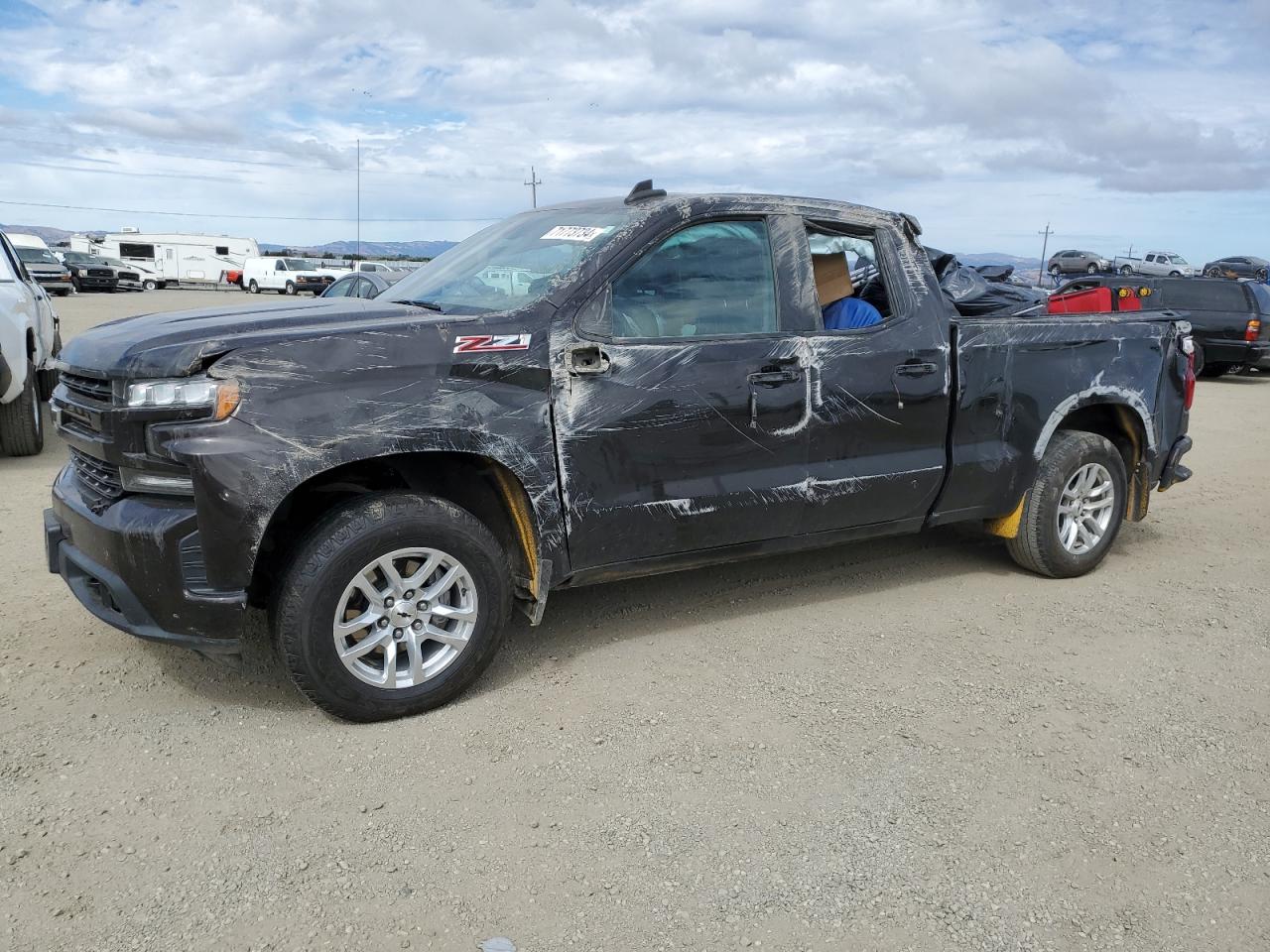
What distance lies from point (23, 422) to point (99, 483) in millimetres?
5011

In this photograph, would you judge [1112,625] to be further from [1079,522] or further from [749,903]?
[749,903]

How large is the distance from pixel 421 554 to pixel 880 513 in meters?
2.11

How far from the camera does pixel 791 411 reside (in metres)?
4.27

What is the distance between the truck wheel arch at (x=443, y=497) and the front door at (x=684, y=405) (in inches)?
6.7

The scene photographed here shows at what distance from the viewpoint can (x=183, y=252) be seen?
56.2 meters

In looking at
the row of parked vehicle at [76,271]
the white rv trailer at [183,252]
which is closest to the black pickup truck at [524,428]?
the row of parked vehicle at [76,271]

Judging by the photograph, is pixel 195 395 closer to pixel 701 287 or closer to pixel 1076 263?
pixel 701 287

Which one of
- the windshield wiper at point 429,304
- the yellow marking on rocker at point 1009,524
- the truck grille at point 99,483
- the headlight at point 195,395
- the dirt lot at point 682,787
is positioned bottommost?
the dirt lot at point 682,787

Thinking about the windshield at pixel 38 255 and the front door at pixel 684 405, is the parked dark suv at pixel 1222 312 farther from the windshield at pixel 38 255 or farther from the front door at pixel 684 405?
the windshield at pixel 38 255

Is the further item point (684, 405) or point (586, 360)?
point (684, 405)

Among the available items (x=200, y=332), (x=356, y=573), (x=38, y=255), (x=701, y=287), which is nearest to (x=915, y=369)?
(x=701, y=287)

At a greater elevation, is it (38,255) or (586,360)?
(38,255)

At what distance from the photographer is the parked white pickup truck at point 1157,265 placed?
4378 centimetres

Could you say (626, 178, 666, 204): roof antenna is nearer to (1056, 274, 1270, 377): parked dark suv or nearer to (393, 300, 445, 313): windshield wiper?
(393, 300, 445, 313): windshield wiper
